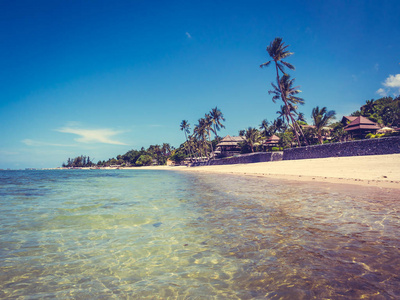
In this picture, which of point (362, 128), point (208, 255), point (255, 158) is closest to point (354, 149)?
point (255, 158)

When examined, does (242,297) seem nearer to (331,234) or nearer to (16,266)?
(331,234)

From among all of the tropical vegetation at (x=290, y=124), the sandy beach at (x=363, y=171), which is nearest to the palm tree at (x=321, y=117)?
the tropical vegetation at (x=290, y=124)

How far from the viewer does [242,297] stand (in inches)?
95.7

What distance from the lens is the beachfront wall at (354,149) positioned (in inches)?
738

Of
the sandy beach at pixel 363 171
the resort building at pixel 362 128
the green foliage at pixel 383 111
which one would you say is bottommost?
the sandy beach at pixel 363 171

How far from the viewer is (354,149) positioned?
21.7 metres

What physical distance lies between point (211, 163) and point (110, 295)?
53335mm

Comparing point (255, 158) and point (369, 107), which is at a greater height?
point (369, 107)

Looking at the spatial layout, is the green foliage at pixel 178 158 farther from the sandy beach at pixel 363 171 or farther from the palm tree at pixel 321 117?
the sandy beach at pixel 363 171

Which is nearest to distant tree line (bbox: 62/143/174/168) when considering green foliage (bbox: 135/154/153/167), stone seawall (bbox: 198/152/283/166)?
green foliage (bbox: 135/154/153/167)

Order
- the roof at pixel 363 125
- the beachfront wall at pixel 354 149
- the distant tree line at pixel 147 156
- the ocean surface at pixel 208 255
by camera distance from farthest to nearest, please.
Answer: the distant tree line at pixel 147 156 < the roof at pixel 363 125 < the beachfront wall at pixel 354 149 < the ocean surface at pixel 208 255

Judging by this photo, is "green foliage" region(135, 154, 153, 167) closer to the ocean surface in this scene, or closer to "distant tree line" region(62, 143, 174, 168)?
"distant tree line" region(62, 143, 174, 168)

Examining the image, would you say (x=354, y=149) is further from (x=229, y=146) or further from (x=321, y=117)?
(x=229, y=146)

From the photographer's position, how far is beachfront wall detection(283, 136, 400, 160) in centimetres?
1873
